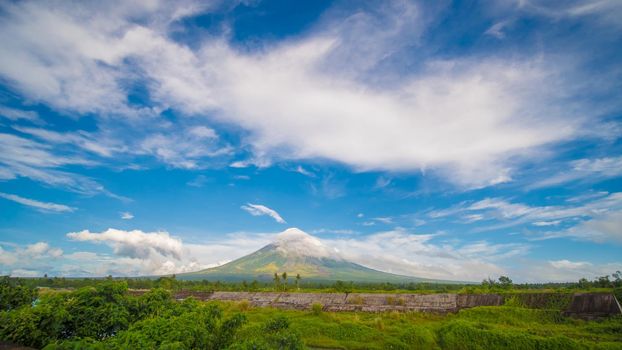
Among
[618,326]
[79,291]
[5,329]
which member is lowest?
[618,326]

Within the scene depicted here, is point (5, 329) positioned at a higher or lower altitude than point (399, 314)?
higher

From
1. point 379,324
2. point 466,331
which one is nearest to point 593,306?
point 466,331

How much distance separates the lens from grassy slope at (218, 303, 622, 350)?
93.2ft

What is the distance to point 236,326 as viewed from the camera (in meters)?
16.1

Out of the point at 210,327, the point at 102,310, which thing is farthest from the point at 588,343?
the point at 102,310

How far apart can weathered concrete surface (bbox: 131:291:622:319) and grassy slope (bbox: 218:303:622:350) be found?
167cm

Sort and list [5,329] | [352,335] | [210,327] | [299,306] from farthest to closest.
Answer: [299,306], [352,335], [210,327], [5,329]

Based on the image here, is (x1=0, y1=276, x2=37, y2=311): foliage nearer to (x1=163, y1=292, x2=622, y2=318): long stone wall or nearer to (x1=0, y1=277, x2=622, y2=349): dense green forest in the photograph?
(x1=0, y1=277, x2=622, y2=349): dense green forest

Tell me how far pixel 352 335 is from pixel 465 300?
17466 mm

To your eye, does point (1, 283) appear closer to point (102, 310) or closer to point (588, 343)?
point (102, 310)

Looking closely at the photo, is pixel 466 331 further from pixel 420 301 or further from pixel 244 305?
pixel 244 305

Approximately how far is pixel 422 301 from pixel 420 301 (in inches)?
10.2

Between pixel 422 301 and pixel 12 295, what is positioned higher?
pixel 12 295

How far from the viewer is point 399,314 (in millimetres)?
42188
